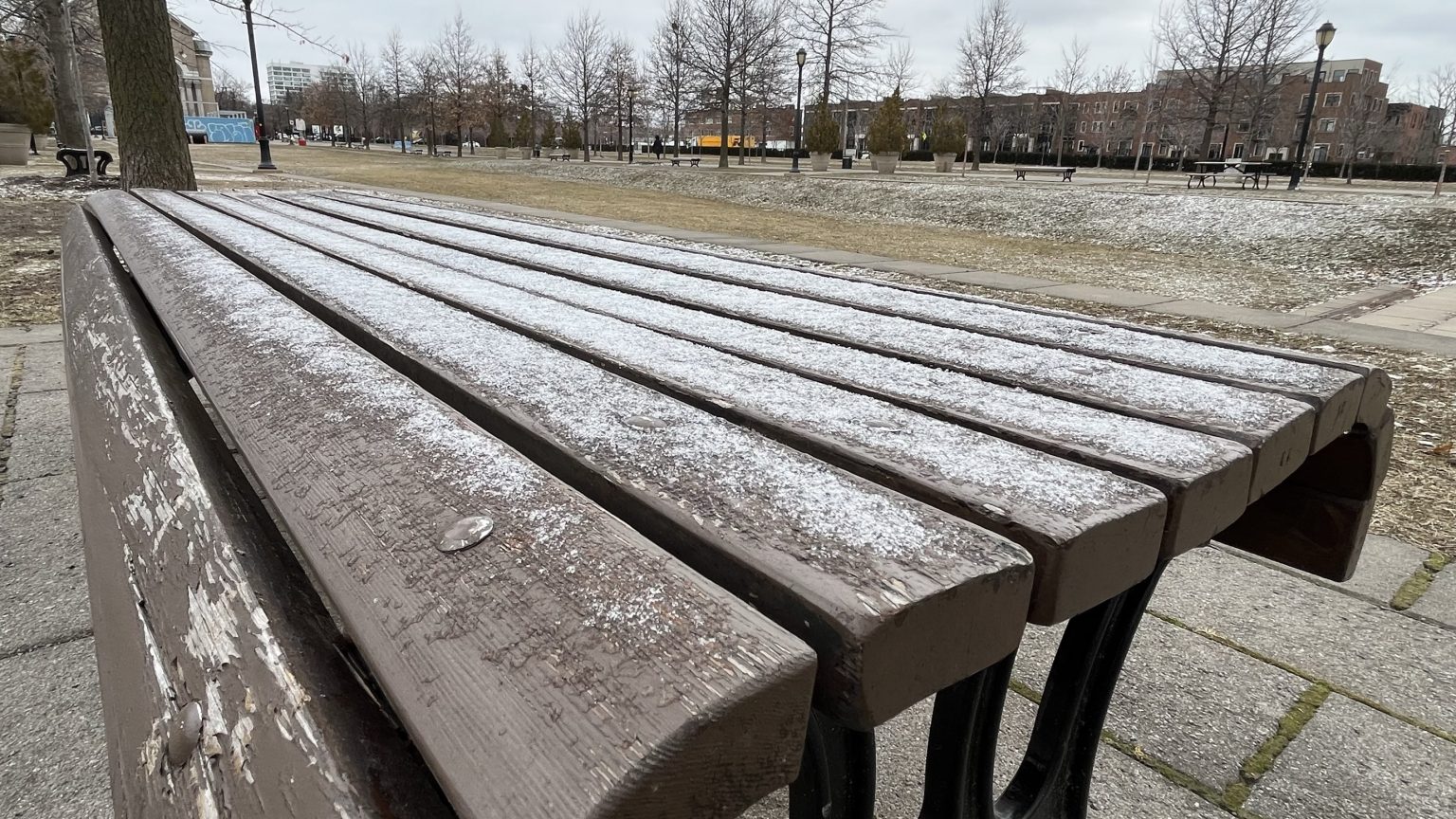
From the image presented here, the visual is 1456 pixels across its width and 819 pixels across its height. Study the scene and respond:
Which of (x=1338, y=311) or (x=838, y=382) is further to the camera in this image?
(x=1338, y=311)

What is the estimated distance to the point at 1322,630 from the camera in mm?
1737

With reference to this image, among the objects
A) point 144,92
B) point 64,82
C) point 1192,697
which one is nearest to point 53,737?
point 1192,697

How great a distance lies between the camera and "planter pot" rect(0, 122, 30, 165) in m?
14.5

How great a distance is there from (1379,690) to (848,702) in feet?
5.22

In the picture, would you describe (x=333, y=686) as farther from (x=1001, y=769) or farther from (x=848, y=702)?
(x=1001, y=769)

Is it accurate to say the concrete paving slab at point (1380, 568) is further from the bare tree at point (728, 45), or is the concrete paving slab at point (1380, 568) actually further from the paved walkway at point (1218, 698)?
the bare tree at point (728, 45)

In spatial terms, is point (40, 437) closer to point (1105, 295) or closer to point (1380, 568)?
point (1380, 568)

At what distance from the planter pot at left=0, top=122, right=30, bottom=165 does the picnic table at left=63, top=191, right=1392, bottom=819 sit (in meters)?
18.3

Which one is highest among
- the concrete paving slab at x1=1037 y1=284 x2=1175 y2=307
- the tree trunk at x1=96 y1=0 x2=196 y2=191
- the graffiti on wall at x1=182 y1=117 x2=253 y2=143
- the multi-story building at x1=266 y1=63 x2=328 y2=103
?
the multi-story building at x1=266 y1=63 x2=328 y2=103

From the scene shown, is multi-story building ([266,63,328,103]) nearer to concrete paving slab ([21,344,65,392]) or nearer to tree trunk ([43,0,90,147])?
tree trunk ([43,0,90,147])

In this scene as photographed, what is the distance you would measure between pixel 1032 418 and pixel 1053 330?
633 mm

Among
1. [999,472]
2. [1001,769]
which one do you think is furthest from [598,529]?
[1001,769]

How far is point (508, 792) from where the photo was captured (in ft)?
1.27

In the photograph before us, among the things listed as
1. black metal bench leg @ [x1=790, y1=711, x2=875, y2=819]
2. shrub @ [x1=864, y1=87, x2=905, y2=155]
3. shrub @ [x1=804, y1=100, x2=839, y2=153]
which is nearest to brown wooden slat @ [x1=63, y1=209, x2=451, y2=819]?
black metal bench leg @ [x1=790, y1=711, x2=875, y2=819]
